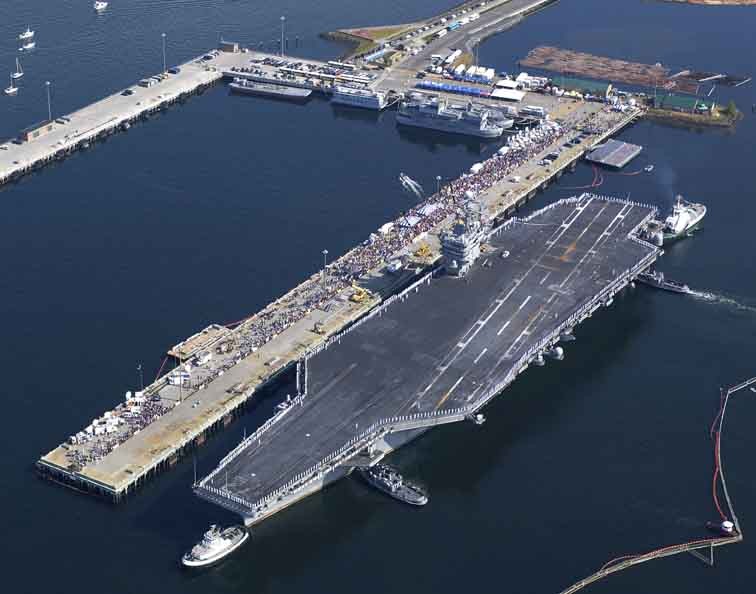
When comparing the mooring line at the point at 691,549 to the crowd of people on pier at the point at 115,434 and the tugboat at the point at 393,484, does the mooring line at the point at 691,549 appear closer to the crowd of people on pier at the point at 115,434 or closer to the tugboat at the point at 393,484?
the tugboat at the point at 393,484

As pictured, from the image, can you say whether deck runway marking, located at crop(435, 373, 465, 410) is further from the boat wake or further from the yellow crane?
the boat wake

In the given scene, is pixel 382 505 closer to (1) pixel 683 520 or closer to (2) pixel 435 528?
(2) pixel 435 528

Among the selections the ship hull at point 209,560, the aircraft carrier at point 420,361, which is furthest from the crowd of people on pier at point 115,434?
the ship hull at point 209,560

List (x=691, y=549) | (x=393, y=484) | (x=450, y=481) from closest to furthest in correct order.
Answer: (x=691, y=549) → (x=393, y=484) → (x=450, y=481)

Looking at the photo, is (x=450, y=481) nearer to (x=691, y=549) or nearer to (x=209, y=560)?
(x=691, y=549)

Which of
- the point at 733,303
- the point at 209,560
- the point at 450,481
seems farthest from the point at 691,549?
the point at 733,303

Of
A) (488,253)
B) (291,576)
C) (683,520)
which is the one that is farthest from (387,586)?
(488,253)
